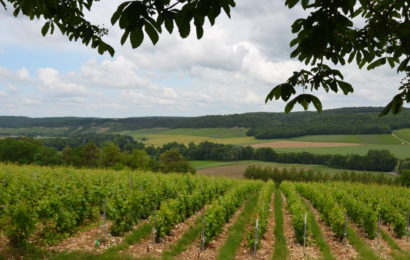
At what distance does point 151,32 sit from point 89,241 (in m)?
8.65

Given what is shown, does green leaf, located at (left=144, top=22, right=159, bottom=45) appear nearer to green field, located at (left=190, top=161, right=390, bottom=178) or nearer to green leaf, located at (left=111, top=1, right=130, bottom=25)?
green leaf, located at (left=111, top=1, right=130, bottom=25)

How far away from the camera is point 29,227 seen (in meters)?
7.58

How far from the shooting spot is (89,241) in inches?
348

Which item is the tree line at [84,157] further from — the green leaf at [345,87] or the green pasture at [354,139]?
the green leaf at [345,87]

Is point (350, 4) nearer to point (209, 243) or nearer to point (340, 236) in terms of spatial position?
point (209, 243)

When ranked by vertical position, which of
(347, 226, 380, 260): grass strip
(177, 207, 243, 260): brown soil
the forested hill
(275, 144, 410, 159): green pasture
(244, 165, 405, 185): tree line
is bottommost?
(244, 165, 405, 185): tree line

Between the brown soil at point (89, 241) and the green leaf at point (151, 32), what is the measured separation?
785 cm

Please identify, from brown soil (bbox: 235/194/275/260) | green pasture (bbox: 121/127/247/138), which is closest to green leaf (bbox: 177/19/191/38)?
brown soil (bbox: 235/194/275/260)

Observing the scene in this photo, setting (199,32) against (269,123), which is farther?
(269,123)

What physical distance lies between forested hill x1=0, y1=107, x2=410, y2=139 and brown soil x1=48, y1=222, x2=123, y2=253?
188 feet

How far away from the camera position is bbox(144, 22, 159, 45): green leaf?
→ 1.58 metres

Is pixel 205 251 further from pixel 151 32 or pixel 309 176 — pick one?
pixel 309 176

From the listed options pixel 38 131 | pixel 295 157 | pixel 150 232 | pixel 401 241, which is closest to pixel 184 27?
pixel 150 232

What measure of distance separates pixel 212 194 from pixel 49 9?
50.2ft
